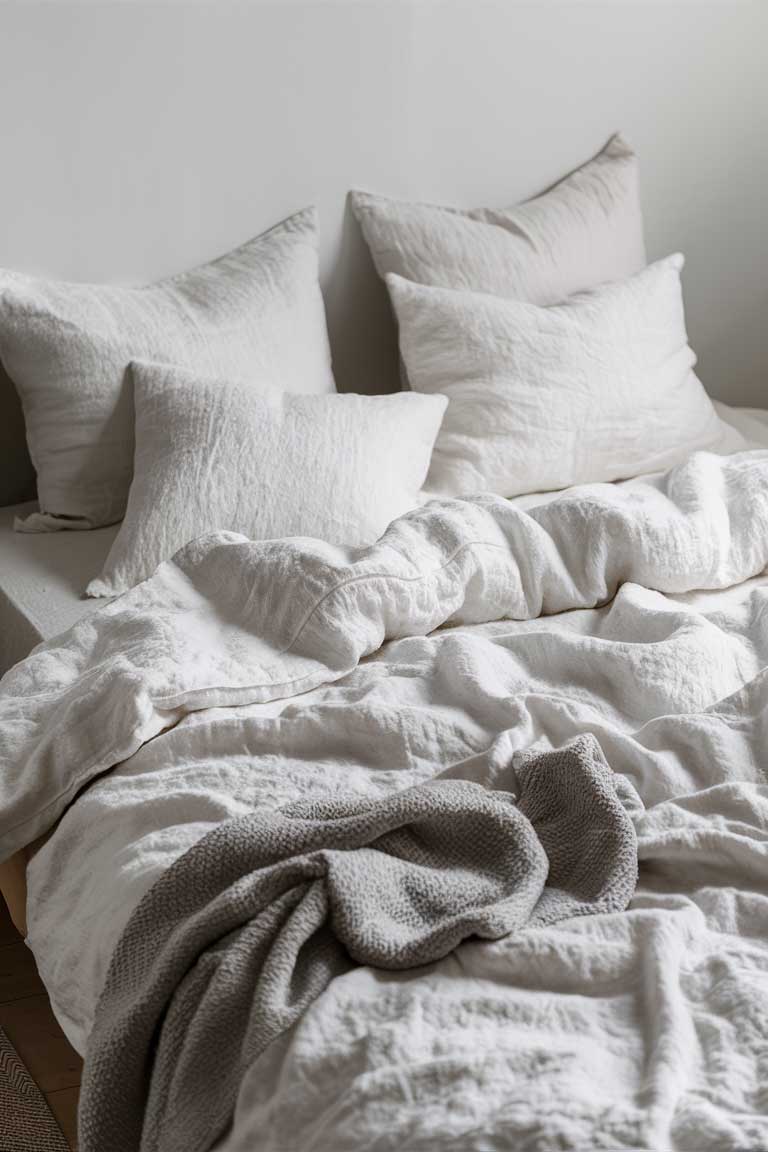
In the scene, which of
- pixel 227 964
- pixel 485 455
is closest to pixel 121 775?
pixel 227 964

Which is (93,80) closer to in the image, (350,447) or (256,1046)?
(350,447)

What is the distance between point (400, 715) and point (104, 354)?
0.94 meters

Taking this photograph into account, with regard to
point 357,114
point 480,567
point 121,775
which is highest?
point 357,114

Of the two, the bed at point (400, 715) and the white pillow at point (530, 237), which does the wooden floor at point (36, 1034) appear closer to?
the bed at point (400, 715)

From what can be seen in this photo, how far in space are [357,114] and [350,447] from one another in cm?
72

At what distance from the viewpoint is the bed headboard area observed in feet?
6.72

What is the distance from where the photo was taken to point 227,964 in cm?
98

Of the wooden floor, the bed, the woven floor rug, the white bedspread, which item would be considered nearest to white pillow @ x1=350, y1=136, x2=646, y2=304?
the bed

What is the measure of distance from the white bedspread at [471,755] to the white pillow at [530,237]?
2.00ft

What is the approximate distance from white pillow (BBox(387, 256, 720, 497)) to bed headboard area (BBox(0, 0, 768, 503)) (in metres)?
0.27

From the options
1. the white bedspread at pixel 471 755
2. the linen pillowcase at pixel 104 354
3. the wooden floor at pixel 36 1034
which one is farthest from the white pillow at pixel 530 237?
the wooden floor at pixel 36 1034

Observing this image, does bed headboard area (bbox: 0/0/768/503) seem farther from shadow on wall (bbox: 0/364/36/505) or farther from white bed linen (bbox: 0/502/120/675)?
white bed linen (bbox: 0/502/120/675)

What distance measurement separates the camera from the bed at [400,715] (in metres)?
0.92

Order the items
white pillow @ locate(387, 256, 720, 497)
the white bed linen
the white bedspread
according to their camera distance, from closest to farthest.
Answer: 1. the white bedspread
2. the white bed linen
3. white pillow @ locate(387, 256, 720, 497)
